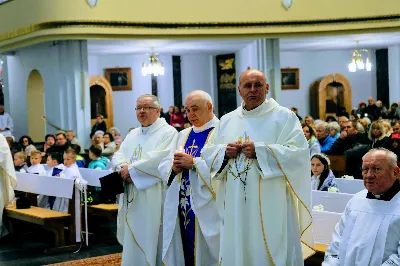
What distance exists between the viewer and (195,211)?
5.83 metres

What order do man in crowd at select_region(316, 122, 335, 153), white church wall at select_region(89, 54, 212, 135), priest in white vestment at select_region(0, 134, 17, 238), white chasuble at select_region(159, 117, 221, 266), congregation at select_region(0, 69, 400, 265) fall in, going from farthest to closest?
1. white church wall at select_region(89, 54, 212, 135)
2. man in crowd at select_region(316, 122, 335, 153)
3. priest in white vestment at select_region(0, 134, 17, 238)
4. white chasuble at select_region(159, 117, 221, 266)
5. congregation at select_region(0, 69, 400, 265)

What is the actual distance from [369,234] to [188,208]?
213 cm

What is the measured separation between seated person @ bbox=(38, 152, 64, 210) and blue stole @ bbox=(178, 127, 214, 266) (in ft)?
11.8

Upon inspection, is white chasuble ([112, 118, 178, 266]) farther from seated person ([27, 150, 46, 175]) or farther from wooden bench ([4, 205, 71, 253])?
seated person ([27, 150, 46, 175])

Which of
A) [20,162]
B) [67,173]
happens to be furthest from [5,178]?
[20,162]

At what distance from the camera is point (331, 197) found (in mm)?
6699

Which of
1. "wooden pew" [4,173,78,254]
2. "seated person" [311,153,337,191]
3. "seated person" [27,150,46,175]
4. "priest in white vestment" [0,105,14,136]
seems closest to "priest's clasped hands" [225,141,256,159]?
"seated person" [311,153,337,191]

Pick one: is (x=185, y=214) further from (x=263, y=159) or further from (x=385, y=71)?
(x=385, y=71)

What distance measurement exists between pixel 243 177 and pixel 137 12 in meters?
9.56

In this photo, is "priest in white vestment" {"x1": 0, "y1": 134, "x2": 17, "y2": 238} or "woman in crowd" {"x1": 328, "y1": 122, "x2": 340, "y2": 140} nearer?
"priest in white vestment" {"x1": 0, "y1": 134, "x2": 17, "y2": 238}

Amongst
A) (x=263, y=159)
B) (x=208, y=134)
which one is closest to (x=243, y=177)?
(x=263, y=159)

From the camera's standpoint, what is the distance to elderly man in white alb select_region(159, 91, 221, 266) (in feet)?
19.0

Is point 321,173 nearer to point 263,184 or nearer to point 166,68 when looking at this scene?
point 263,184

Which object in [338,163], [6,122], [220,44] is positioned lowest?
[338,163]
